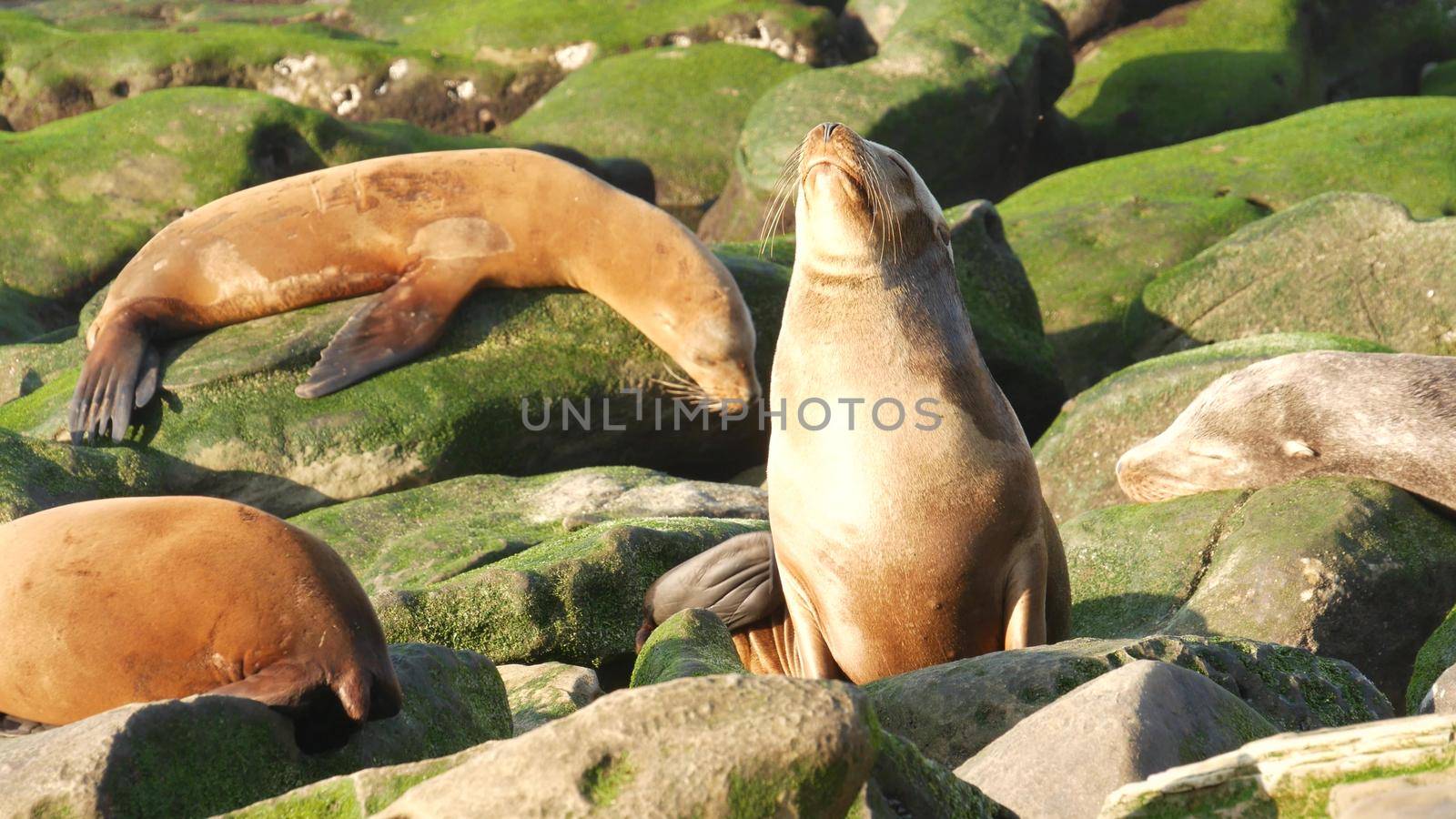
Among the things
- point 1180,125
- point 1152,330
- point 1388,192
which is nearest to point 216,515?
point 1152,330

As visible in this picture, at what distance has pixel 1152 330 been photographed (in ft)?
36.9

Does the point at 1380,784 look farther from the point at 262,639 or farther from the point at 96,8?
the point at 96,8

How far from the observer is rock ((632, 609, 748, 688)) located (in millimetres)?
4660

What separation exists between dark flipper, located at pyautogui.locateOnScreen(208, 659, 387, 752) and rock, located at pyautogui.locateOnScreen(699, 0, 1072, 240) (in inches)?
449

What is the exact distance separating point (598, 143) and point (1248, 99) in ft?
28.1

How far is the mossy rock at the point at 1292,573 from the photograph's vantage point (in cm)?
588

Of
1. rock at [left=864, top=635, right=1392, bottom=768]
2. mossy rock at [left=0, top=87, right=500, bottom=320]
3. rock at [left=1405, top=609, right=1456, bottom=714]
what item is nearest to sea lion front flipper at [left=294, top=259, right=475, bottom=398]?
rock at [left=864, top=635, right=1392, bottom=768]

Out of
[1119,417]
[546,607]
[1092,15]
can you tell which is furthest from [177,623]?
[1092,15]

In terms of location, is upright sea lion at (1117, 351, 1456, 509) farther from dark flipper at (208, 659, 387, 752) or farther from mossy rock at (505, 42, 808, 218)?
mossy rock at (505, 42, 808, 218)

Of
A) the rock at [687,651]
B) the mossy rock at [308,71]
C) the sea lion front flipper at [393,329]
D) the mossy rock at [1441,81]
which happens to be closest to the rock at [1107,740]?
the rock at [687,651]

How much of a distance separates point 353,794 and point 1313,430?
5495 mm

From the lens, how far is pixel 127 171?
15.0 meters

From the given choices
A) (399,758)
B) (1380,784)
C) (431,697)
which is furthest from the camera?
(431,697)

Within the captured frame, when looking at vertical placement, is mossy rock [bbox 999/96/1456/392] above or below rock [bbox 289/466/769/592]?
below
